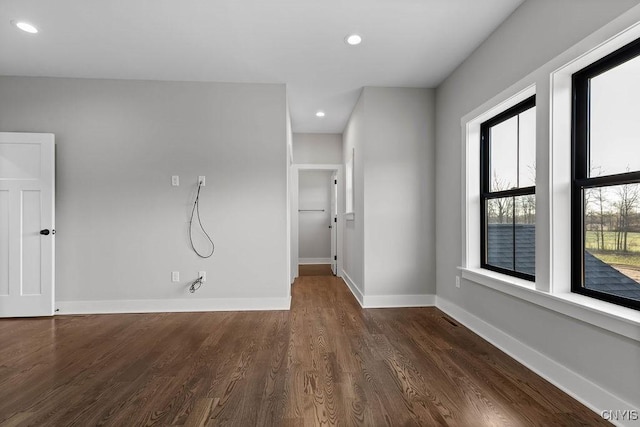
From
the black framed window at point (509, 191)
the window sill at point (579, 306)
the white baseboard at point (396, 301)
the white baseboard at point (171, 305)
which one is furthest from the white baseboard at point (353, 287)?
the window sill at point (579, 306)

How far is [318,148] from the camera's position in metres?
5.57

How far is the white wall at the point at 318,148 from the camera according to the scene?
18.2 feet

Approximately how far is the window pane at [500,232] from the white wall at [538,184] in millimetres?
286

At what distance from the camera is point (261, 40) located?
2760mm

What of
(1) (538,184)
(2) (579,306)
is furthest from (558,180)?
(2) (579,306)

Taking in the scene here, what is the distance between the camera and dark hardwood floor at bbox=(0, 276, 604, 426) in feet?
5.51

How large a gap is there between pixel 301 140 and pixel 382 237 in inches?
103

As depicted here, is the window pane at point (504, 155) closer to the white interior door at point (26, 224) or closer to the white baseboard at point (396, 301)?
the white baseboard at point (396, 301)

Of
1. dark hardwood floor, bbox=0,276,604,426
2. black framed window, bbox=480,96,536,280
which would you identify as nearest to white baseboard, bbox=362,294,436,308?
dark hardwood floor, bbox=0,276,604,426

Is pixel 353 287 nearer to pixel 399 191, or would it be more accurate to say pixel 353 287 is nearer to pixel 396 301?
pixel 396 301

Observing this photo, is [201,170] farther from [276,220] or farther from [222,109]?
[276,220]

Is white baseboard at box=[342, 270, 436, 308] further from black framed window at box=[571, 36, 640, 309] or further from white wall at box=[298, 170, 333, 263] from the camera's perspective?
white wall at box=[298, 170, 333, 263]

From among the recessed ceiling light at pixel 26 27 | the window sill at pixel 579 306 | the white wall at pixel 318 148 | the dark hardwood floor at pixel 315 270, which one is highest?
the recessed ceiling light at pixel 26 27

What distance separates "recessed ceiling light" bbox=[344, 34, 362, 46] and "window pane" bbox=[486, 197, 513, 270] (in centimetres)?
183
